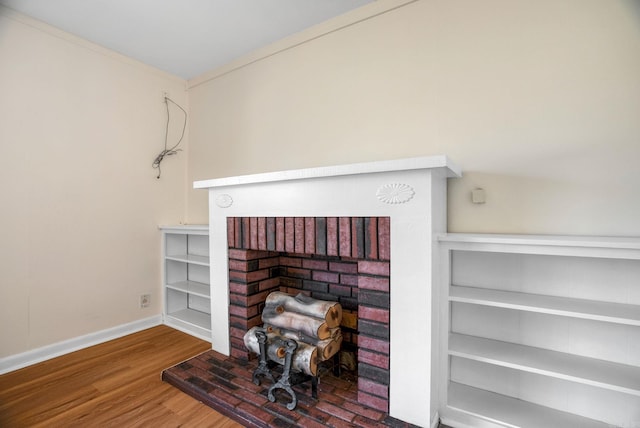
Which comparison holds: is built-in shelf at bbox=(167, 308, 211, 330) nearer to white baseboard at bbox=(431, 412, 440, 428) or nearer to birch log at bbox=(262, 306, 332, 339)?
birch log at bbox=(262, 306, 332, 339)

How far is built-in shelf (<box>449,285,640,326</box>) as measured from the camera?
3.93 feet

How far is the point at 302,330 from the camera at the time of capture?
1.78 meters

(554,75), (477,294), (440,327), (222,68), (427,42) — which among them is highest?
(222,68)

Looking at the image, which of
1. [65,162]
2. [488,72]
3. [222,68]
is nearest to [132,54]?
[222,68]

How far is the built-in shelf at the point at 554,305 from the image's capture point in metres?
1.20

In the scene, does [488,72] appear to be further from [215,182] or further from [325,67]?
[215,182]

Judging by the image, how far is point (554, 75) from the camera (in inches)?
58.9

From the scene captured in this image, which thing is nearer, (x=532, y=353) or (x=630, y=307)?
(x=630, y=307)

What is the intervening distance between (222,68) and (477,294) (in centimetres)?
293

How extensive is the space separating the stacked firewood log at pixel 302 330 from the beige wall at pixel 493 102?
96 centimetres

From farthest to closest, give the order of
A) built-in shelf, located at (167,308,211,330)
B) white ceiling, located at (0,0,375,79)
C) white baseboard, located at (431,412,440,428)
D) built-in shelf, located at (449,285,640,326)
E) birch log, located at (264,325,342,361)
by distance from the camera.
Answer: built-in shelf, located at (167,308,211,330)
white ceiling, located at (0,0,375,79)
birch log, located at (264,325,342,361)
white baseboard, located at (431,412,440,428)
built-in shelf, located at (449,285,640,326)

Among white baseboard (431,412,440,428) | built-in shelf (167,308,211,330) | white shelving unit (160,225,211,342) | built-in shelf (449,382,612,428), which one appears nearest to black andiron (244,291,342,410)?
white baseboard (431,412,440,428)

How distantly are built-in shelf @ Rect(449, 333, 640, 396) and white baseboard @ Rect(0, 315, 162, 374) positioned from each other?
2.73 metres

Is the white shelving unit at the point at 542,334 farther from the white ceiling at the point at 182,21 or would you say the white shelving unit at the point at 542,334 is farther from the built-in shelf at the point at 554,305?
the white ceiling at the point at 182,21
